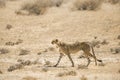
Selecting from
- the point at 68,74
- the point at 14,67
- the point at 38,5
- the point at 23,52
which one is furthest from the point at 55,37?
the point at 68,74

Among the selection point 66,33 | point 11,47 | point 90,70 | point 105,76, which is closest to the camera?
point 105,76

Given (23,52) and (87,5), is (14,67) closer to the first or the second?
(23,52)

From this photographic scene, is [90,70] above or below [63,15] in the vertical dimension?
below

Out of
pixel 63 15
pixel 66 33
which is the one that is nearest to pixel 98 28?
pixel 66 33

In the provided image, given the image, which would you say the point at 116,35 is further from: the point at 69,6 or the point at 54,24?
the point at 69,6

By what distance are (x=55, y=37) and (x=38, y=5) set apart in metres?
8.39

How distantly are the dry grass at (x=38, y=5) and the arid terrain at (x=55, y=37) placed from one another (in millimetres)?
492

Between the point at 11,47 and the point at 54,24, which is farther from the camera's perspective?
the point at 54,24

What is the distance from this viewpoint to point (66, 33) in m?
30.3

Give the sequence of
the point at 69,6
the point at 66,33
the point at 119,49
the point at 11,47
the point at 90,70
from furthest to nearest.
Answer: the point at 69,6 < the point at 66,33 < the point at 11,47 < the point at 119,49 < the point at 90,70


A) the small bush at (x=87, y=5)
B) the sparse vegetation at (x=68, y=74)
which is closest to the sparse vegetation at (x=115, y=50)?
the sparse vegetation at (x=68, y=74)

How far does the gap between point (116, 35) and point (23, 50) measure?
223 inches

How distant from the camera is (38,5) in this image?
124 ft

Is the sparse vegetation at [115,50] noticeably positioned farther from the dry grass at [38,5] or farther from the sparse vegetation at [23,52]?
the dry grass at [38,5]
